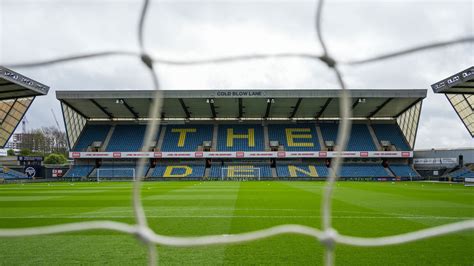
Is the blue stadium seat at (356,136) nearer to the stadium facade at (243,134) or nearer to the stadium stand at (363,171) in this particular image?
the stadium facade at (243,134)

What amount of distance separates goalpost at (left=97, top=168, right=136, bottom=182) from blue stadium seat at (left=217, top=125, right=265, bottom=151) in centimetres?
808

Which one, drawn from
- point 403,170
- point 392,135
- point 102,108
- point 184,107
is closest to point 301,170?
point 403,170

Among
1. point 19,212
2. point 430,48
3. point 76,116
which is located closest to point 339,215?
point 430,48

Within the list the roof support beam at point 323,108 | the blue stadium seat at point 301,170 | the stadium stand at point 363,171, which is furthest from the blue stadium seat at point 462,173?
the roof support beam at point 323,108

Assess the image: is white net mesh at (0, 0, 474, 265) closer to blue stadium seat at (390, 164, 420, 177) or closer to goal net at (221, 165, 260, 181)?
goal net at (221, 165, 260, 181)

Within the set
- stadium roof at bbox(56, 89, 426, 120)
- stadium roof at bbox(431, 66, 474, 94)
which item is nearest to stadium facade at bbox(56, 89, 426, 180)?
stadium roof at bbox(56, 89, 426, 120)

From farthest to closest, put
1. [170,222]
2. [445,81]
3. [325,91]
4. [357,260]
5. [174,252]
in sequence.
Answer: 1. [325,91]
2. [445,81]
3. [170,222]
4. [174,252]
5. [357,260]

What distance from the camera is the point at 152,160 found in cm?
3334

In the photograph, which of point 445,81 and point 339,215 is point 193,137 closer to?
point 445,81

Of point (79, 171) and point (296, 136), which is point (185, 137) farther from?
point (296, 136)

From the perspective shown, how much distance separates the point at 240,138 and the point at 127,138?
10598 mm

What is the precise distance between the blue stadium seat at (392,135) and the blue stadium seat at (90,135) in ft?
86.3

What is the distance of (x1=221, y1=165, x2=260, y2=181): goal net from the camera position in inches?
1228

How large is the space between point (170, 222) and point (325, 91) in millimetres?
24123
